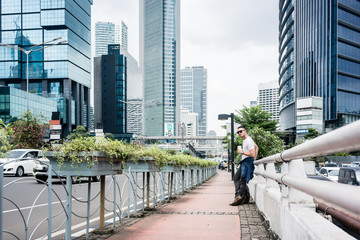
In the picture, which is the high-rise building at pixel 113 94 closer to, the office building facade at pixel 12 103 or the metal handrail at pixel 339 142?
the office building facade at pixel 12 103

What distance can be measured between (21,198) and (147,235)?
7.06m

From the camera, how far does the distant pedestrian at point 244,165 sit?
28.0 ft

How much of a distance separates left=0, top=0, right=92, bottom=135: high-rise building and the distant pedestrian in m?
94.3

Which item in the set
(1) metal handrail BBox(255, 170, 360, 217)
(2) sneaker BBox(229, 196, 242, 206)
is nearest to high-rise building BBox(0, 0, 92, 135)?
(2) sneaker BBox(229, 196, 242, 206)

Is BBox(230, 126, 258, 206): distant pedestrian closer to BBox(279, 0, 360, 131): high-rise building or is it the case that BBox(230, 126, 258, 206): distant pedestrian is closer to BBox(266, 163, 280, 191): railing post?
BBox(266, 163, 280, 191): railing post

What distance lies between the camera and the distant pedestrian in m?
8.54

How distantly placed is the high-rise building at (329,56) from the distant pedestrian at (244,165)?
81.7m

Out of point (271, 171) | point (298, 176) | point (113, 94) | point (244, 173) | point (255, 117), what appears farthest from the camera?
point (113, 94)

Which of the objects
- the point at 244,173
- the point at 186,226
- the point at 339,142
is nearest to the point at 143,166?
the point at 186,226

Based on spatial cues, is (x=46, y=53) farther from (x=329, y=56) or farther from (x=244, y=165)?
(x=244, y=165)

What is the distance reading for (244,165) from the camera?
28.8ft

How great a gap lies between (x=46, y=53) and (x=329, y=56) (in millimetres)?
67098

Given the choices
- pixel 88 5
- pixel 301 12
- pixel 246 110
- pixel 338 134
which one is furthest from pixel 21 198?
pixel 88 5

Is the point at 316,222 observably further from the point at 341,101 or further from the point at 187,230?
the point at 341,101
